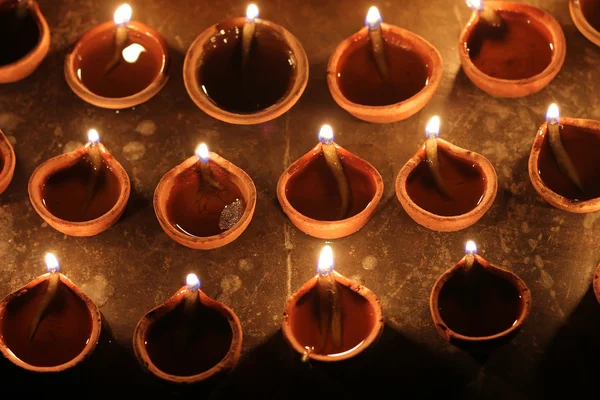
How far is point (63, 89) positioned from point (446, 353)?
84.4 inches

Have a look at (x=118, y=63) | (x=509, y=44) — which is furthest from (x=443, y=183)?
(x=118, y=63)

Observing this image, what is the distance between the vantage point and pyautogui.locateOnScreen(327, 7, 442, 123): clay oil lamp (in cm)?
369

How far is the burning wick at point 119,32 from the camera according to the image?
380 cm

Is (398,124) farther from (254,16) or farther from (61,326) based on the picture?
(61,326)

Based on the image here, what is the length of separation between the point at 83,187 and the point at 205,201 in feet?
1.79

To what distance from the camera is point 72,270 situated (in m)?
3.43

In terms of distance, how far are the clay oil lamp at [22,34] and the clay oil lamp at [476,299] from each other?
2168 millimetres

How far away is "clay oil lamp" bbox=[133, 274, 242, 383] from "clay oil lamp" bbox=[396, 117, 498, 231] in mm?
926

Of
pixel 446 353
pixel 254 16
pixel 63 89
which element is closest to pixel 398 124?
pixel 254 16

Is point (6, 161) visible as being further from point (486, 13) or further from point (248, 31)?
point (486, 13)

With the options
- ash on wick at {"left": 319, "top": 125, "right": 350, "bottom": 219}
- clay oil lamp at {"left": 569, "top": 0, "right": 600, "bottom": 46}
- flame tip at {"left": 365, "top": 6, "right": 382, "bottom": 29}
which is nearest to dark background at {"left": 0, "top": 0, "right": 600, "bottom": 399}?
clay oil lamp at {"left": 569, "top": 0, "right": 600, "bottom": 46}

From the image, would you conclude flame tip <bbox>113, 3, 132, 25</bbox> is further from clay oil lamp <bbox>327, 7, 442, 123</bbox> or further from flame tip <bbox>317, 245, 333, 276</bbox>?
flame tip <bbox>317, 245, 333, 276</bbox>

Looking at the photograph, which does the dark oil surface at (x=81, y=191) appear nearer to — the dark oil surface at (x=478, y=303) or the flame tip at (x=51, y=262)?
the flame tip at (x=51, y=262)

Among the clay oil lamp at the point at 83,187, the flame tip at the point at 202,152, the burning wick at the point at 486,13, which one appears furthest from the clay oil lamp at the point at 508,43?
the clay oil lamp at the point at 83,187
